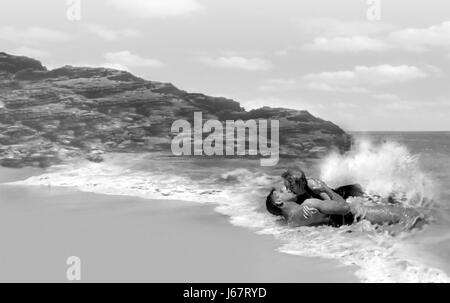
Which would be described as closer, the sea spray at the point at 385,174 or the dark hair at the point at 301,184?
the dark hair at the point at 301,184

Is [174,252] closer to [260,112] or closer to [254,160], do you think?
[254,160]

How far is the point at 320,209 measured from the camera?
36.8 ft

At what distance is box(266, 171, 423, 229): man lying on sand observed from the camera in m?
11.2

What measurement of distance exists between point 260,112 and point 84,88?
590 inches

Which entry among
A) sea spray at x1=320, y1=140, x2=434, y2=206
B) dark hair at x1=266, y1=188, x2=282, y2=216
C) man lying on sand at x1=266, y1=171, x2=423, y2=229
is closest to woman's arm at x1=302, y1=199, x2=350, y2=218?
man lying on sand at x1=266, y1=171, x2=423, y2=229

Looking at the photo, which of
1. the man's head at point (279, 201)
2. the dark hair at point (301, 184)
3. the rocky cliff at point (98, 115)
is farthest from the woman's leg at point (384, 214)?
the rocky cliff at point (98, 115)

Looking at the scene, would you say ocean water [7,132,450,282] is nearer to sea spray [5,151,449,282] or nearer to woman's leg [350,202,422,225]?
sea spray [5,151,449,282]

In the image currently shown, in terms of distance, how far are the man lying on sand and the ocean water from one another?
307 mm

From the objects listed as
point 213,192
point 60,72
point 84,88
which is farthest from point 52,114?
point 213,192

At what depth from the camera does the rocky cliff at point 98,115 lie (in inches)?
1076

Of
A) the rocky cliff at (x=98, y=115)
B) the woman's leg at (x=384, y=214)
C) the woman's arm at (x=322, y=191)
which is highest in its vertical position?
the rocky cliff at (x=98, y=115)

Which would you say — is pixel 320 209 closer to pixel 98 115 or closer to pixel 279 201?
pixel 279 201

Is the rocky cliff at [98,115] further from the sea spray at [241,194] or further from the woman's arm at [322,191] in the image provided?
the woman's arm at [322,191]

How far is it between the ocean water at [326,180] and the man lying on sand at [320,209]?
31 centimetres
